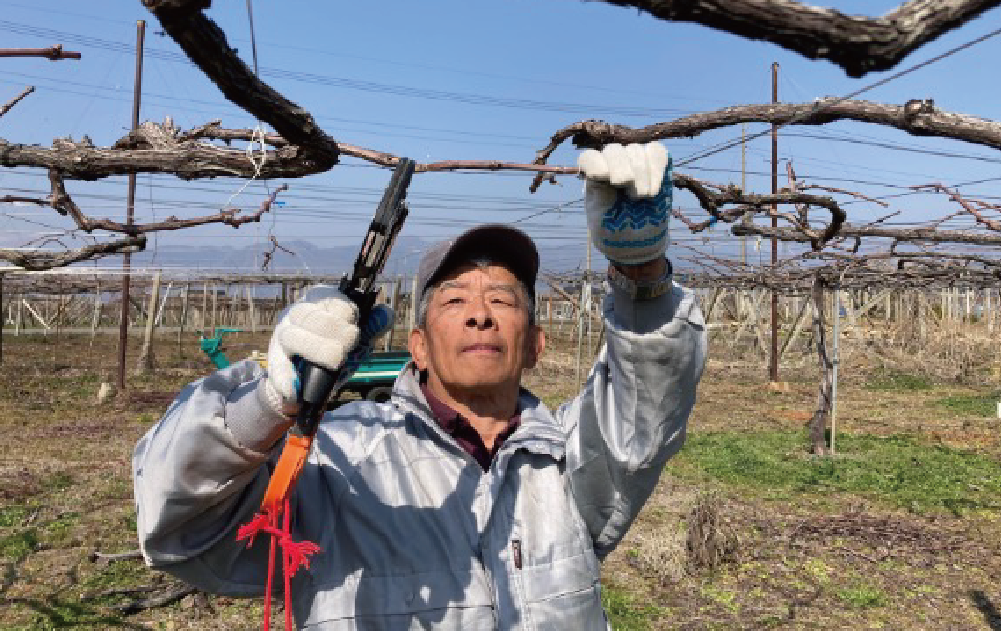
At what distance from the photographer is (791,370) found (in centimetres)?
2133

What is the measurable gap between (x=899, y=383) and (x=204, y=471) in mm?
20931

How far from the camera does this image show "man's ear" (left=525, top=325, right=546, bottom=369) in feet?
6.64

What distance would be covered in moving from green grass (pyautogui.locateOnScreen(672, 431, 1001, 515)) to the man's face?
777 cm

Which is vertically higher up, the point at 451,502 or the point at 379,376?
the point at 451,502

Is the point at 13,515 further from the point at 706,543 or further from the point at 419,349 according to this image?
the point at 419,349

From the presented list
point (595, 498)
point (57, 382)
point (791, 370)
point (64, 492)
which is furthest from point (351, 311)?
point (791, 370)

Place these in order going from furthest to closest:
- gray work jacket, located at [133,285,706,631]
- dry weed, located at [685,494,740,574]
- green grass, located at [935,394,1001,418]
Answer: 1. green grass, located at [935,394,1001,418]
2. dry weed, located at [685,494,740,574]
3. gray work jacket, located at [133,285,706,631]

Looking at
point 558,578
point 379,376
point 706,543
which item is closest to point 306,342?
point 558,578

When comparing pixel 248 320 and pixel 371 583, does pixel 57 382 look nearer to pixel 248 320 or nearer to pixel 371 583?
pixel 371 583

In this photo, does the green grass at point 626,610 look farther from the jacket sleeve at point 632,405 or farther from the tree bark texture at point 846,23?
the tree bark texture at point 846,23

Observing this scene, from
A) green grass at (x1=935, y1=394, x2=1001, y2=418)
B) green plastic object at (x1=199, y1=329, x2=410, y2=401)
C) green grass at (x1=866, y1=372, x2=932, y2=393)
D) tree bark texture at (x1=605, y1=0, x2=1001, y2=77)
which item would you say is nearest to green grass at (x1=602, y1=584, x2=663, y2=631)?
tree bark texture at (x1=605, y1=0, x2=1001, y2=77)

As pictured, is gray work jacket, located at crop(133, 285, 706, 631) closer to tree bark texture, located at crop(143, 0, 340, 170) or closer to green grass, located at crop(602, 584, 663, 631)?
tree bark texture, located at crop(143, 0, 340, 170)

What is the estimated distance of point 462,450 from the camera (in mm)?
1810

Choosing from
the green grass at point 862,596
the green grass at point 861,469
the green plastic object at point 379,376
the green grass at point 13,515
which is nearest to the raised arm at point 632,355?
the green grass at point 862,596
